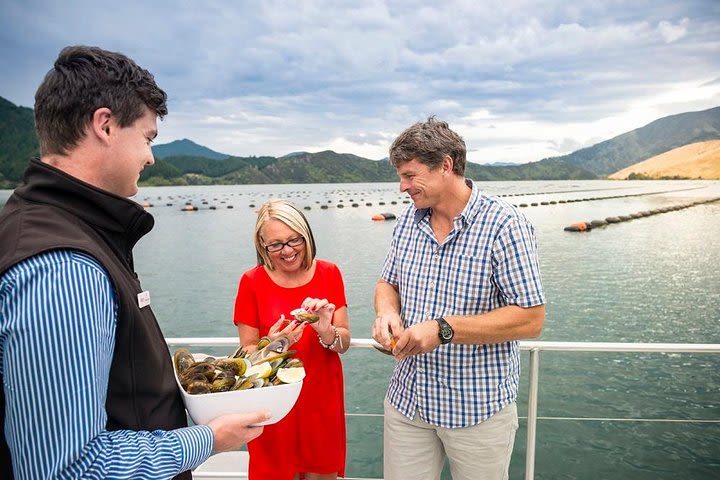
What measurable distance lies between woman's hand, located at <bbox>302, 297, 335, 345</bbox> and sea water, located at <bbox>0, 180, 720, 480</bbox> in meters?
0.58

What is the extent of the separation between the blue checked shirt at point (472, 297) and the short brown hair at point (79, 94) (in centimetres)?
132

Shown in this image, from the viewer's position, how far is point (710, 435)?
38.4 ft

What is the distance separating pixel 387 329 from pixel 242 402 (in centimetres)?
77

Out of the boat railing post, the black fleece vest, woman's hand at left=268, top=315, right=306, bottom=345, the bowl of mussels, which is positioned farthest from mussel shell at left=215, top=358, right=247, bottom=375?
the boat railing post

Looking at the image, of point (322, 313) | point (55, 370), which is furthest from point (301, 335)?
point (55, 370)

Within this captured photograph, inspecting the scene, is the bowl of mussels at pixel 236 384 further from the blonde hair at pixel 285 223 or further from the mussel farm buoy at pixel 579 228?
the mussel farm buoy at pixel 579 228

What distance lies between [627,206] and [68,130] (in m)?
82.2

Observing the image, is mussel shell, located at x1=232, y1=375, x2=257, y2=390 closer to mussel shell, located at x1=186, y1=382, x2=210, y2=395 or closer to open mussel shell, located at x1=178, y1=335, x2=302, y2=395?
open mussel shell, located at x1=178, y1=335, x2=302, y2=395

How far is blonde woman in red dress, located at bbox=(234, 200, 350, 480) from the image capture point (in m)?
2.21

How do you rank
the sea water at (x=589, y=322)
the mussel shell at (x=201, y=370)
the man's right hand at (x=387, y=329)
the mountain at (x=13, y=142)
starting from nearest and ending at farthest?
the mussel shell at (x=201, y=370) → the man's right hand at (x=387, y=329) → the sea water at (x=589, y=322) → the mountain at (x=13, y=142)

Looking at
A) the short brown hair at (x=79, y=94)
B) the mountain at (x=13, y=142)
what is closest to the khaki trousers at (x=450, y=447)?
the short brown hair at (x=79, y=94)

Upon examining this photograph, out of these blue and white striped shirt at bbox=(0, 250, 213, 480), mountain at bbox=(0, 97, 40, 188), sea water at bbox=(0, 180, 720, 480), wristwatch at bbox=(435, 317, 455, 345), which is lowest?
sea water at bbox=(0, 180, 720, 480)

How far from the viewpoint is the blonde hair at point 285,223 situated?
2285 millimetres

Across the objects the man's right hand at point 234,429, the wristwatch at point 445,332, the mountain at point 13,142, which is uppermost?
the mountain at point 13,142
